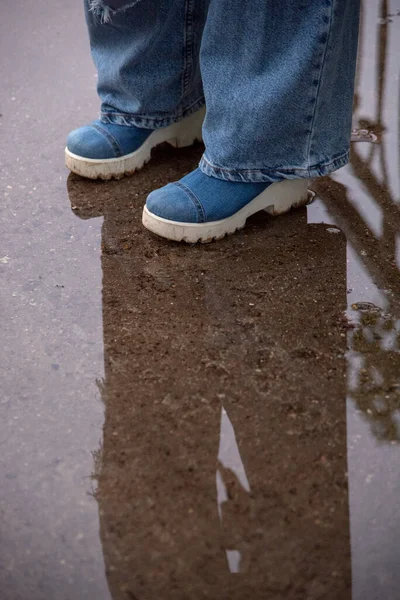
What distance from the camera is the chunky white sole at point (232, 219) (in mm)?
1752

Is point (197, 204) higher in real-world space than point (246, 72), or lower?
lower

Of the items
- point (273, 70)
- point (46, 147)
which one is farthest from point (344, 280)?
point (46, 147)

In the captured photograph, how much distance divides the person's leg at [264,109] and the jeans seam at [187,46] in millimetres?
230

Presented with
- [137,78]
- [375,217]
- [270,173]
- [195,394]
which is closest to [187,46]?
[137,78]

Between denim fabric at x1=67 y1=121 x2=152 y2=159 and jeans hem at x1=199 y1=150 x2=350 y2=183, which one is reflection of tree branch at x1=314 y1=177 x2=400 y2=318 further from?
denim fabric at x1=67 y1=121 x2=152 y2=159

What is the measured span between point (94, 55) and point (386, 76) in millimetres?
1057

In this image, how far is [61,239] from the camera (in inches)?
69.9

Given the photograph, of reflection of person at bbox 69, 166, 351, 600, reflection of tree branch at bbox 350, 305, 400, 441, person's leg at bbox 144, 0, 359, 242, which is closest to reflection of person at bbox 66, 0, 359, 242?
→ person's leg at bbox 144, 0, 359, 242

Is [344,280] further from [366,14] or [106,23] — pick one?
[366,14]

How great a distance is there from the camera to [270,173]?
1757mm

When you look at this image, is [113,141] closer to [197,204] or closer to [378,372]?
[197,204]

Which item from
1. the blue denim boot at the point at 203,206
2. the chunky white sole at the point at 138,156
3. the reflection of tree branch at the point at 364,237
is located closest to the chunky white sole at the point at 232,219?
the blue denim boot at the point at 203,206

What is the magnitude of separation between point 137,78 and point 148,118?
122 mm

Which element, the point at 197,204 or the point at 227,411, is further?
the point at 197,204
